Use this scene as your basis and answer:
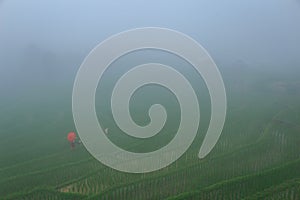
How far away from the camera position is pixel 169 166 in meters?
6.69

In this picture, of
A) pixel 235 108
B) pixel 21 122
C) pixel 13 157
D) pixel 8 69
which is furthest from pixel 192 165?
pixel 8 69

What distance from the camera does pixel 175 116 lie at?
1009cm

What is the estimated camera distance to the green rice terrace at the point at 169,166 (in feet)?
18.1

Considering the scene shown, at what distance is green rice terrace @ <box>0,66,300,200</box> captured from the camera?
5.51m

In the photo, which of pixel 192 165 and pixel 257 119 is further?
pixel 257 119

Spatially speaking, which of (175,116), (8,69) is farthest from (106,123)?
(8,69)

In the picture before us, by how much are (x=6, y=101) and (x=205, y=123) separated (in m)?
7.15

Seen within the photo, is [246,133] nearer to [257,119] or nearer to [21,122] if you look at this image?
[257,119]

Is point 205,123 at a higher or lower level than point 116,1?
lower

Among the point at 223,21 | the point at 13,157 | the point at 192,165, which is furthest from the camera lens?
the point at 223,21

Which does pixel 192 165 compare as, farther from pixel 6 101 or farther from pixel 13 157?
pixel 6 101

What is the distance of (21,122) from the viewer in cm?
1015

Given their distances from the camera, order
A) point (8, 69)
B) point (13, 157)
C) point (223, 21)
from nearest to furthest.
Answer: point (13, 157)
point (8, 69)
point (223, 21)

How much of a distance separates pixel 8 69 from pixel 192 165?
1135 cm
